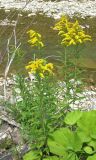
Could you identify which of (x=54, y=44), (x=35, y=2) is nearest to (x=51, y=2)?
(x=35, y=2)

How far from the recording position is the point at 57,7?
1163cm

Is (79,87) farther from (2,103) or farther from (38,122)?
(2,103)

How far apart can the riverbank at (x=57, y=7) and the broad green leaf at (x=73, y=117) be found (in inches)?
274

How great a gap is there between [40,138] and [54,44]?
205 inches

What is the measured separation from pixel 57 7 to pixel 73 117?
309 inches

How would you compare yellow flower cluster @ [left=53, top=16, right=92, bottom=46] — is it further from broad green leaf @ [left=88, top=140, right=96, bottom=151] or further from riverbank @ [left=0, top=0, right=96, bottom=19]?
riverbank @ [left=0, top=0, right=96, bottom=19]

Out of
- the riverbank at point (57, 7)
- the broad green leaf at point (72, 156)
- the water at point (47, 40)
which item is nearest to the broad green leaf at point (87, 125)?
the broad green leaf at point (72, 156)

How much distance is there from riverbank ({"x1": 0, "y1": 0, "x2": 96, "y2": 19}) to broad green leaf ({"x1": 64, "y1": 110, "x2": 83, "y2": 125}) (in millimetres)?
6951

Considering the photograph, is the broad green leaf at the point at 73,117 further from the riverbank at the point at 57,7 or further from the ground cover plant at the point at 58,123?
the riverbank at the point at 57,7

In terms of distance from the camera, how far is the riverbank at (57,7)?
1123 cm

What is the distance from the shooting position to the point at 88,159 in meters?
3.75

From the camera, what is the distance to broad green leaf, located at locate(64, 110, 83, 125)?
4.01 m

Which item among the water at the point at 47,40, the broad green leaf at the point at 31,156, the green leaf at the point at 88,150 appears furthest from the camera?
the water at the point at 47,40

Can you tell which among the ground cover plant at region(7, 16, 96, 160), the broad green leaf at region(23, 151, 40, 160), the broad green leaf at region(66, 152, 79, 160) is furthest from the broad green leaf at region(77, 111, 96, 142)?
the broad green leaf at region(23, 151, 40, 160)
